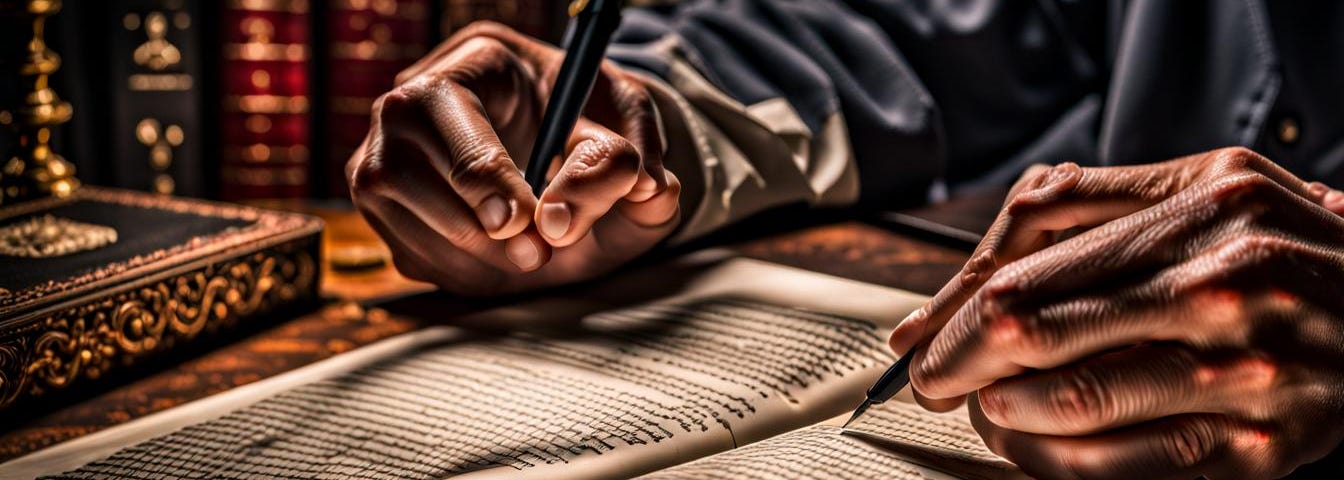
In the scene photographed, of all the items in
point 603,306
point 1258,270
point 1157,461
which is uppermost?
point 1258,270

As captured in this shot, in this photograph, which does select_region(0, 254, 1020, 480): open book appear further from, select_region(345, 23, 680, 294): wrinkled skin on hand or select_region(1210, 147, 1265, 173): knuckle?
select_region(1210, 147, 1265, 173): knuckle

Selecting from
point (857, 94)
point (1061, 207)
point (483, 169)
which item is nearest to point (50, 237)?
point (483, 169)

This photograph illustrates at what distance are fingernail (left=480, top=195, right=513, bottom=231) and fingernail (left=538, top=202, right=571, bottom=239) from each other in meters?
0.02

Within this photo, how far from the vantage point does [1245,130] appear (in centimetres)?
121

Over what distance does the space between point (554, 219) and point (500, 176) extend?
5 cm

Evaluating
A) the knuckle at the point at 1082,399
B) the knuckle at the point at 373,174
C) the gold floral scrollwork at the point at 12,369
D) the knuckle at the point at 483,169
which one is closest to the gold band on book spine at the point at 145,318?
the gold floral scrollwork at the point at 12,369

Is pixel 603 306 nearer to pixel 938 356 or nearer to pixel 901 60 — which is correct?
pixel 938 356

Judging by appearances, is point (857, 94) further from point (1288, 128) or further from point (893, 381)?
point (893, 381)

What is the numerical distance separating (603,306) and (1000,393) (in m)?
0.44

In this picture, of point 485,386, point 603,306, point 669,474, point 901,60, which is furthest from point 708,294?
point 901,60

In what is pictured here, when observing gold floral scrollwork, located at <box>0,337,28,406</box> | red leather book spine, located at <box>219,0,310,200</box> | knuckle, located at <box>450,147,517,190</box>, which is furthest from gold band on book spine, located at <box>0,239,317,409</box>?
red leather book spine, located at <box>219,0,310,200</box>

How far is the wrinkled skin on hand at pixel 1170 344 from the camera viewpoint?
0.54 m

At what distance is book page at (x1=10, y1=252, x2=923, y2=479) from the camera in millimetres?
655

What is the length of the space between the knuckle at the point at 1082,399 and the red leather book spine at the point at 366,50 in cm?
168
